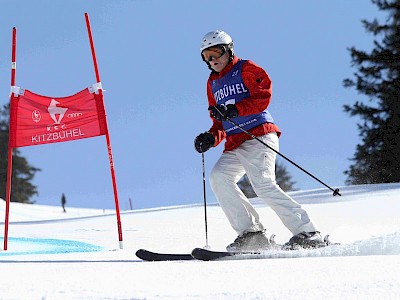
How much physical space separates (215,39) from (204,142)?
2.46 feet

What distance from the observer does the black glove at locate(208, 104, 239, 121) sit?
4.17m

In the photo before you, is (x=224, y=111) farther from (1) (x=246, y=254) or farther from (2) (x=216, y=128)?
(1) (x=246, y=254)

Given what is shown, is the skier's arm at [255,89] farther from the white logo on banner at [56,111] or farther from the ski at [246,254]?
the white logo on banner at [56,111]

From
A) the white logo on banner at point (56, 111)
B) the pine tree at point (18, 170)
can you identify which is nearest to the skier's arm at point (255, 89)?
the white logo on banner at point (56, 111)

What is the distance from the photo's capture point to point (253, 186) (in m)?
4.25

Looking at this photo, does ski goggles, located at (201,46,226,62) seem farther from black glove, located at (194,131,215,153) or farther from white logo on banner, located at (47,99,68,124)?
Result: white logo on banner, located at (47,99,68,124)

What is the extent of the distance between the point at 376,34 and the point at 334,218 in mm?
12406

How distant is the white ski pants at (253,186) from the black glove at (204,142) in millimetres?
135

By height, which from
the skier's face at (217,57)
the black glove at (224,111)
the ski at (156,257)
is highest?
the skier's face at (217,57)

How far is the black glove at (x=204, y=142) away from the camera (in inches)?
173

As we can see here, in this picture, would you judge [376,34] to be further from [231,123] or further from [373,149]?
[231,123]

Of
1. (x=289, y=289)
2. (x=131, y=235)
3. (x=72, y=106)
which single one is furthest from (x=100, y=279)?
(x=131, y=235)

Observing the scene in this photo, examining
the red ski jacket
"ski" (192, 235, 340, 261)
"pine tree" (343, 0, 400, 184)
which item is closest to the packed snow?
"ski" (192, 235, 340, 261)

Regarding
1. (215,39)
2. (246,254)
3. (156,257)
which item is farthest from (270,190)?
(215,39)
